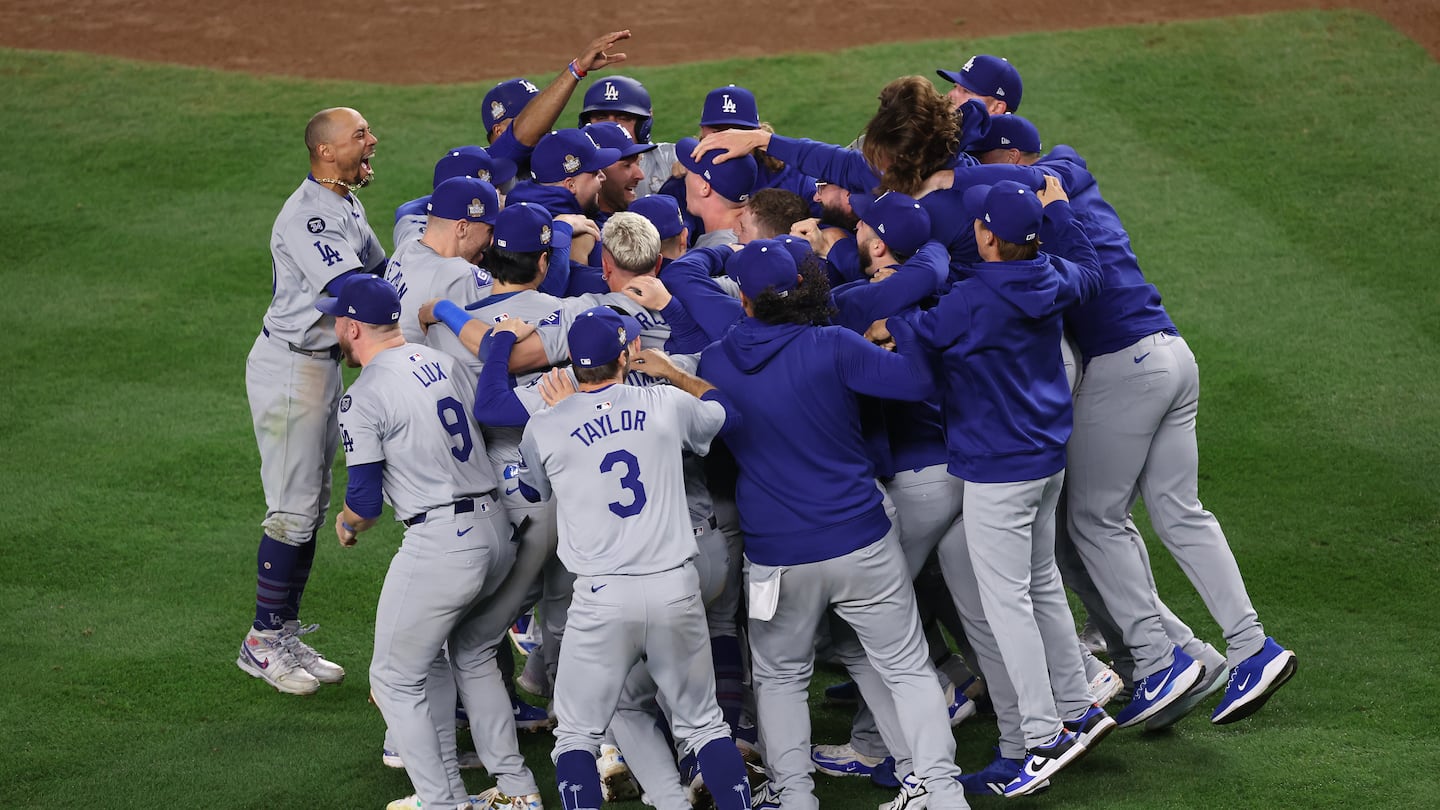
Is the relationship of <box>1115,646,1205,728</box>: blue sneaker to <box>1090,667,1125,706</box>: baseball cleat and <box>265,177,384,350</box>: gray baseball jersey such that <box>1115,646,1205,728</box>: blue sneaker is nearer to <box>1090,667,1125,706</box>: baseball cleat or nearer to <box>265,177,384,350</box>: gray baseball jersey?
<box>1090,667,1125,706</box>: baseball cleat

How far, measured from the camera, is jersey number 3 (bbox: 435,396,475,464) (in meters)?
4.59

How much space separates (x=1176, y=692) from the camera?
198 inches

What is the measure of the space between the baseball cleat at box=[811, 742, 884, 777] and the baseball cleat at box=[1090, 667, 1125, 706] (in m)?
0.88

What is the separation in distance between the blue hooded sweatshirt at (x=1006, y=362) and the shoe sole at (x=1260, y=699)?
1123 millimetres

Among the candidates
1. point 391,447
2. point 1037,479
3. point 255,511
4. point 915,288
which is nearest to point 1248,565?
point 1037,479

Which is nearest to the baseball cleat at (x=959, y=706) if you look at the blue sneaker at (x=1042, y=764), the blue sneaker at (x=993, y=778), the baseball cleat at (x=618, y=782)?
the blue sneaker at (x=993, y=778)

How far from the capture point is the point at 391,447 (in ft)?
15.0

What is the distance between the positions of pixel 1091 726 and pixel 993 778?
37cm

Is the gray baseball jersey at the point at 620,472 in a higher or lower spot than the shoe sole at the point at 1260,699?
higher

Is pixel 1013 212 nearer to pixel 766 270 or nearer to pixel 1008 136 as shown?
pixel 766 270

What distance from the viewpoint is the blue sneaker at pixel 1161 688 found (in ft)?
16.5

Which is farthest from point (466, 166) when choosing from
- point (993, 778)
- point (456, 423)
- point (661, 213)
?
point (993, 778)

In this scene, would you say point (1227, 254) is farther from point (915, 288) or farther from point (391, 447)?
point (391, 447)

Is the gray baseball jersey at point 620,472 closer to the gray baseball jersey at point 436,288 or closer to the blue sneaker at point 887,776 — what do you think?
the gray baseball jersey at point 436,288
